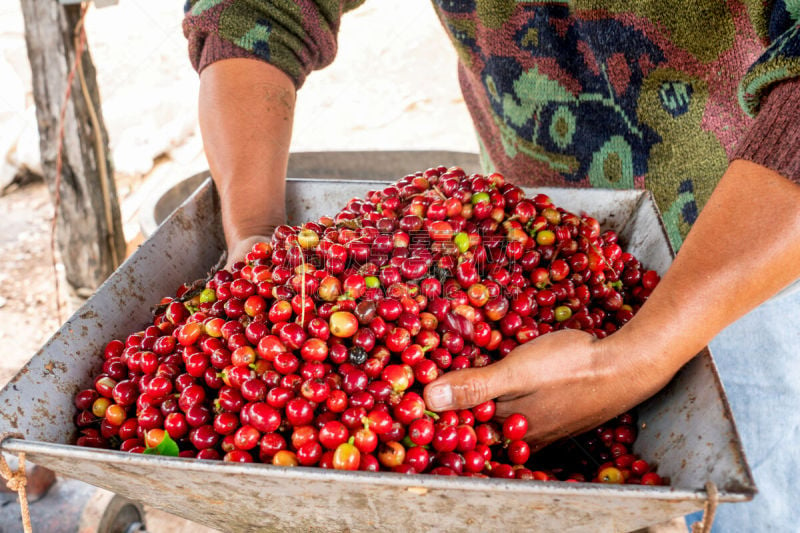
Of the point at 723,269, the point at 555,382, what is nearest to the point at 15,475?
the point at 555,382

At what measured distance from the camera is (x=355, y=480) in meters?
1.02

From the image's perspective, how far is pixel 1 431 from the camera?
1.21 m

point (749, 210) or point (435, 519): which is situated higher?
point (749, 210)

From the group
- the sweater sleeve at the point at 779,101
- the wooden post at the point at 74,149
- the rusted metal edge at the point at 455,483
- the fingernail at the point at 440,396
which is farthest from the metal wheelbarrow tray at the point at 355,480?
the wooden post at the point at 74,149

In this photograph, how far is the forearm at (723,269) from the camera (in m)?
1.23

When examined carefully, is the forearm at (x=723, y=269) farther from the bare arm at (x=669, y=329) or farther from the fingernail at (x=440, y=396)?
the fingernail at (x=440, y=396)

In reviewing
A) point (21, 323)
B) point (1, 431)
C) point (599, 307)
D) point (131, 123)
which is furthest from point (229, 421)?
point (131, 123)

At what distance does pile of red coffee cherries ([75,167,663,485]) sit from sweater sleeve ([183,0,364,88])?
83 centimetres

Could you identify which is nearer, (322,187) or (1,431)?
(1,431)

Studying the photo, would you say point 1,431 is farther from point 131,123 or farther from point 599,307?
point 131,123

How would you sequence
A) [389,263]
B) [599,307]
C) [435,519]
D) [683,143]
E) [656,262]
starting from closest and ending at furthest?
[435,519]
[389,263]
[599,307]
[656,262]
[683,143]

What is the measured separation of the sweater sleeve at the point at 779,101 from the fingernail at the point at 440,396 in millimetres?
855

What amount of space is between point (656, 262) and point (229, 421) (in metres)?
1.39

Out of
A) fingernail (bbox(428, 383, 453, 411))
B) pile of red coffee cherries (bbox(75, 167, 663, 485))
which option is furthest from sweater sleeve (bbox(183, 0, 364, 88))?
fingernail (bbox(428, 383, 453, 411))
